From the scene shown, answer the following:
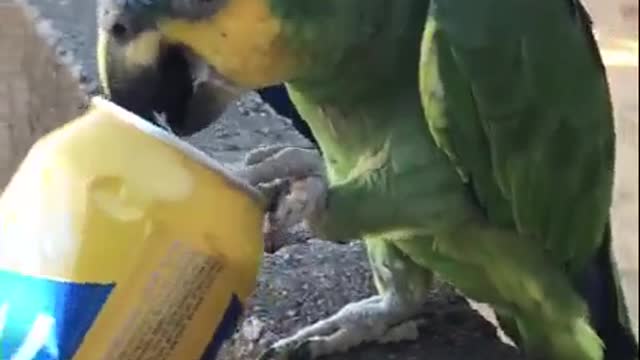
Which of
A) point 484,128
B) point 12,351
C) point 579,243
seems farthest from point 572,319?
point 12,351

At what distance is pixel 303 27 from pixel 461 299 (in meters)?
0.35

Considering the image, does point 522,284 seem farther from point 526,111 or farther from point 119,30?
point 119,30

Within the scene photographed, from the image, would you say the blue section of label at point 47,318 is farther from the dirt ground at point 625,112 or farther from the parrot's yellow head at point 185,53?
the dirt ground at point 625,112

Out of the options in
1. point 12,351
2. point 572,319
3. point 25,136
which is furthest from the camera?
point 25,136

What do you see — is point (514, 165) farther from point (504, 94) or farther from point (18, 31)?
point (18, 31)

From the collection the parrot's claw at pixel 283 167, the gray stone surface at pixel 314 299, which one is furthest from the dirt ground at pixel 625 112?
the parrot's claw at pixel 283 167

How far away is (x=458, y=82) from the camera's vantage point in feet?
2.64

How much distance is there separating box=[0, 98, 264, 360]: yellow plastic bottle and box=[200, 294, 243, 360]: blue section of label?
0.01 meters

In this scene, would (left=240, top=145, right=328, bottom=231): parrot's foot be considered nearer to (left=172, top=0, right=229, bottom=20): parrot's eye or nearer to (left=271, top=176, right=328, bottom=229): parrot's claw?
(left=271, top=176, right=328, bottom=229): parrot's claw

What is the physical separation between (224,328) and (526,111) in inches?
9.4

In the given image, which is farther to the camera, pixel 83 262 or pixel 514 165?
pixel 514 165

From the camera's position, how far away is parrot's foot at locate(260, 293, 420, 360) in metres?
0.95

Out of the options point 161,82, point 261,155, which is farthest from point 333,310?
point 161,82

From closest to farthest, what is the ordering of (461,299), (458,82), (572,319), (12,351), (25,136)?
(12,351), (458,82), (572,319), (461,299), (25,136)
